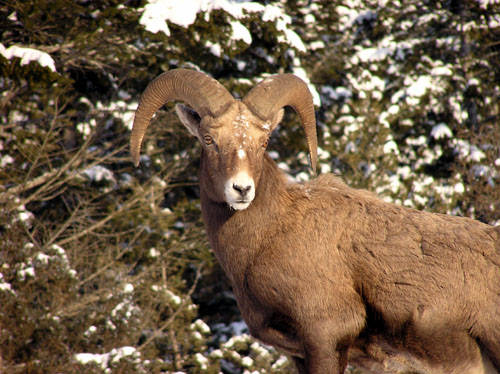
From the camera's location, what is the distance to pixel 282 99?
5.46 metres

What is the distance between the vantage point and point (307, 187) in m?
5.35

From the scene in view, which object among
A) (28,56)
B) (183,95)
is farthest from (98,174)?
(183,95)

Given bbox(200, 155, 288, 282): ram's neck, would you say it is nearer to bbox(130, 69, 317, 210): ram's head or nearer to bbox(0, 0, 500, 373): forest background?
bbox(130, 69, 317, 210): ram's head

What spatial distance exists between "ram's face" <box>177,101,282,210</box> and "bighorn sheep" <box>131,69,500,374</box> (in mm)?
11

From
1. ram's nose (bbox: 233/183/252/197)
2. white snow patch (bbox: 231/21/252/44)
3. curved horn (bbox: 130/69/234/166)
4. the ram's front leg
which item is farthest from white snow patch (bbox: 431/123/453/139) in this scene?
ram's nose (bbox: 233/183/252/197)

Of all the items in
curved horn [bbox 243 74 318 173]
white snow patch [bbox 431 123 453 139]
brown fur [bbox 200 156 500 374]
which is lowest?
white snow patch [bbox 431 123 453 139]

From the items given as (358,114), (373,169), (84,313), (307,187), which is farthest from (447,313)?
(358,114)

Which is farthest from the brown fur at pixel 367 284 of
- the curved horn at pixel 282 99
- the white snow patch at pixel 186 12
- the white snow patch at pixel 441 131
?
the white snow patch at pixel 441 131

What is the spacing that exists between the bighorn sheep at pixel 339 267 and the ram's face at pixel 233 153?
0.4 inches

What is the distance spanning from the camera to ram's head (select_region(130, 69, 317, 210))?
4695 millimetres

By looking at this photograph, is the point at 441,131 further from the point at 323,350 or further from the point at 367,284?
the point at 323,350

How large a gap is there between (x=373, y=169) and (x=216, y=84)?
6476mm

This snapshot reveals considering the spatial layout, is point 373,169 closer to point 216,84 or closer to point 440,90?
point 440,90

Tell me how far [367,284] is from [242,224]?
1186 mm
